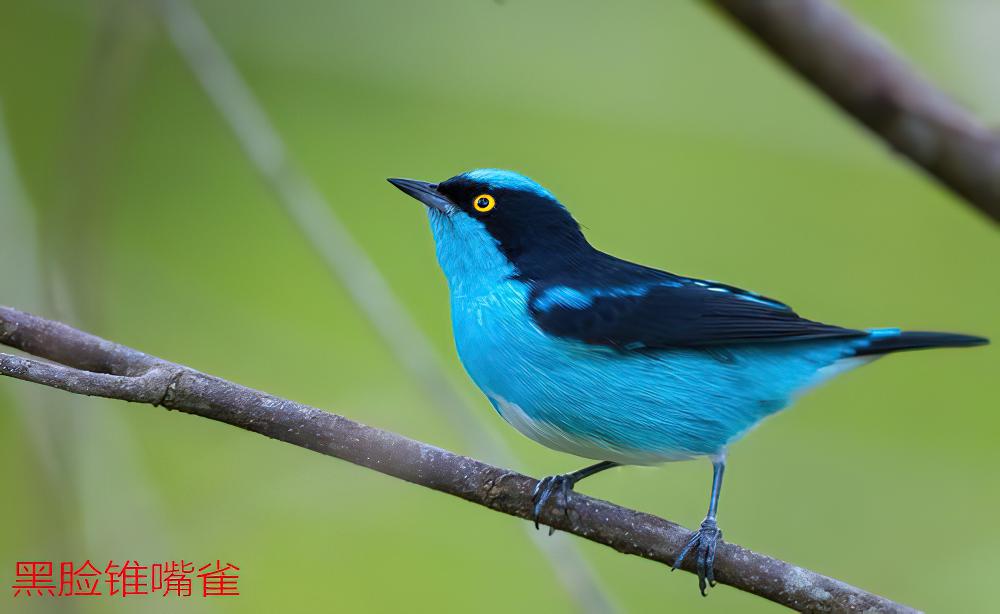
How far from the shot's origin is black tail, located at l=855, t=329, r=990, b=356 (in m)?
3.57

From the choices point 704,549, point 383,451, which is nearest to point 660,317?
point 704,549

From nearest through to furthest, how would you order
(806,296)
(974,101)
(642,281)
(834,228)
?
(642,281), (974,101), (806,296), (834,228)

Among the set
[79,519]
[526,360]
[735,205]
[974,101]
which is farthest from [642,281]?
[735,205]

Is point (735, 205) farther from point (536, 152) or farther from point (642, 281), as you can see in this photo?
point (642, 281)

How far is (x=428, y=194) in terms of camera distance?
13.3 ft

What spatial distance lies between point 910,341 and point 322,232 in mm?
2260

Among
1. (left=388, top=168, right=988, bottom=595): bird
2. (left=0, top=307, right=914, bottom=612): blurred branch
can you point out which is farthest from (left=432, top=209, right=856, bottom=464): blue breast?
(left=0, top=307, right=914, bottom=612): blurred branch

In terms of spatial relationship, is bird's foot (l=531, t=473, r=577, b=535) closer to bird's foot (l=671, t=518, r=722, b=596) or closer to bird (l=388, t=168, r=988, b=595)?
bird (l=388, t=168, r=988, b=595)

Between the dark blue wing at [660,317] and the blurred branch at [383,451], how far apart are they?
2.20ft

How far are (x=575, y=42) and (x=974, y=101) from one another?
3011mm

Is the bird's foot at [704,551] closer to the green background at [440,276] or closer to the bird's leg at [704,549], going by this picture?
the bird's leg at [704,549]

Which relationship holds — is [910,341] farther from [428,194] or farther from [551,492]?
[428,194]

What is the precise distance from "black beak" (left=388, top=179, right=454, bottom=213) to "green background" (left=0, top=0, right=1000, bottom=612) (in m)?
1.28

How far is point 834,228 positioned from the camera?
6781mm
